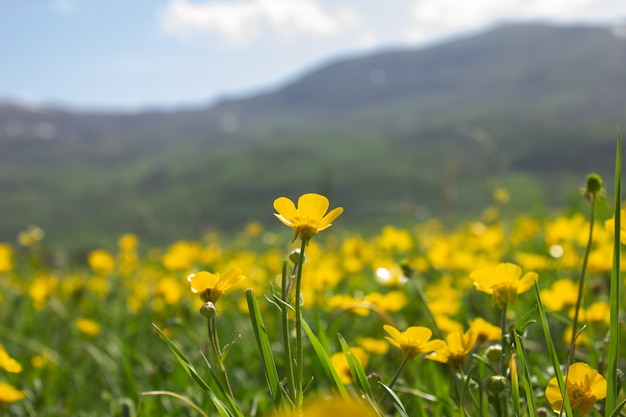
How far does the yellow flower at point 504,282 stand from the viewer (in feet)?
3.59

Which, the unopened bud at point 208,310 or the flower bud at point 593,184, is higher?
the flower bud at point 593,184

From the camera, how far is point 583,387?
3.22 ft

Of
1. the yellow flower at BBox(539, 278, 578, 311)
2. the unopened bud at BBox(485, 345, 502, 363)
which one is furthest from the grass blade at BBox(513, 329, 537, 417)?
the yellow flower at BBox(539, 278, 578, 311)

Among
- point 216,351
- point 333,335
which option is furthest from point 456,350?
point 333,335

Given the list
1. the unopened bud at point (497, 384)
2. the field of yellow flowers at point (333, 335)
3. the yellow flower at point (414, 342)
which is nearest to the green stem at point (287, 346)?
the field of yellow flowers at point (333, 335)

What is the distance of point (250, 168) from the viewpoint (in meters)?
117

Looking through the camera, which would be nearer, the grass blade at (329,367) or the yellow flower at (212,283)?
the grass blade at (329,367)

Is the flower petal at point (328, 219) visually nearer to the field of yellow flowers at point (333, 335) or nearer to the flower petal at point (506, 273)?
the field of yellow flowers at point (333, 335)

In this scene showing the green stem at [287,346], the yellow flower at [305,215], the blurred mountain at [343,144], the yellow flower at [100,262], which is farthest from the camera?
the blurred mountain at [343,144]

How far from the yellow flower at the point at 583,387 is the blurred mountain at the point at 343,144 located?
5148 cm

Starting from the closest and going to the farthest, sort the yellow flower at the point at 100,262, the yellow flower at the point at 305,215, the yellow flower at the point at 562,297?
the yellow flower at the point at 305,215 < the yellow flower at the point at 562,297 < the yellow flower at the point at 100,262

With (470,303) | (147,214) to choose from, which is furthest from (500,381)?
(147,214)

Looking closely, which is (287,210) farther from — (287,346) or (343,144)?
(343,144)

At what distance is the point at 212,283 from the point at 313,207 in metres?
0.22
